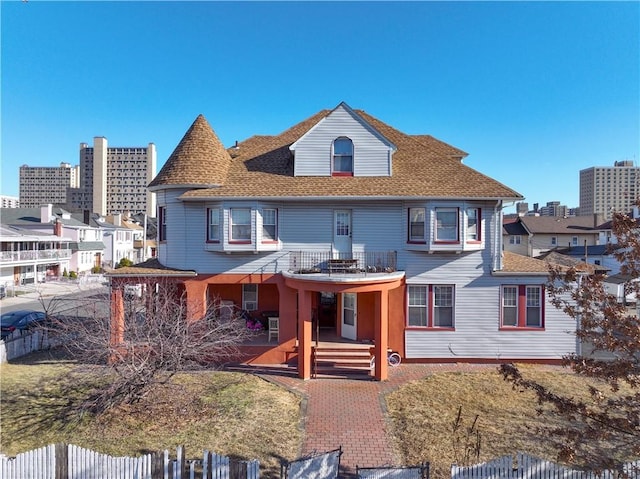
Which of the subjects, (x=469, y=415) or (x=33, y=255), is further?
(x=33, y=255)

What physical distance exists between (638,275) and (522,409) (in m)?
6.43

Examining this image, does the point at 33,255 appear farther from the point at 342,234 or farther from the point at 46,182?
the point at 46,182

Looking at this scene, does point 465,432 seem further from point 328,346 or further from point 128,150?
point 128,150

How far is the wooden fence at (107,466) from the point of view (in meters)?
7.18

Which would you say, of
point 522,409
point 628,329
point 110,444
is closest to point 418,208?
point 522,409

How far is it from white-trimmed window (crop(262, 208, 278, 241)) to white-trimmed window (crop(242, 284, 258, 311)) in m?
4.06

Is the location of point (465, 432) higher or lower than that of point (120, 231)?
lower

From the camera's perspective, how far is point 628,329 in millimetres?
6613

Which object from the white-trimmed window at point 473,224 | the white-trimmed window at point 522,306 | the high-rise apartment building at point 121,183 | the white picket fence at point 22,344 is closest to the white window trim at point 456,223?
the white-trimmed window at point 473,224

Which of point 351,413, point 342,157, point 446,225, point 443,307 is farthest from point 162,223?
point 443,307

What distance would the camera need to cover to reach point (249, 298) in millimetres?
18562

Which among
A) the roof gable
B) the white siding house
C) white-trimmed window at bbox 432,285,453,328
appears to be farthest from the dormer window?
white-trimmed window at bbox 432,285,453,328

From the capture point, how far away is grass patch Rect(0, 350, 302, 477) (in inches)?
350

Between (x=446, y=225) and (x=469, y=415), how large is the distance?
24.3 feet
